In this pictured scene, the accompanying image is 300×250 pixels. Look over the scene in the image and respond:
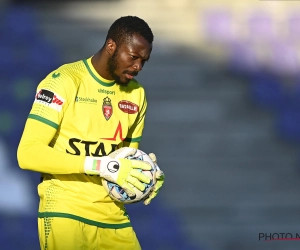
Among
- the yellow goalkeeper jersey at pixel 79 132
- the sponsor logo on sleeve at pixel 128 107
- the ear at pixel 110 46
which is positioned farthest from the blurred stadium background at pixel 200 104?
the ear at pixel 110 46

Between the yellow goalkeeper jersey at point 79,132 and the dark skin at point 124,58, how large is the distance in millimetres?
75

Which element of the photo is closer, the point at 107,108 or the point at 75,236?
the point at 75,236

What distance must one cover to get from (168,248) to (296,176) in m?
1.42

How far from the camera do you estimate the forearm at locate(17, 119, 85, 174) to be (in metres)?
3.87

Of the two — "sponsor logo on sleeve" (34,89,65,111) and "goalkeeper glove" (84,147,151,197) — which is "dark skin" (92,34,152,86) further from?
"goalkeeper glove" (84,147,151,197)

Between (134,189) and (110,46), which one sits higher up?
(110,46)

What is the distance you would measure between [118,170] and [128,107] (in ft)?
1.95

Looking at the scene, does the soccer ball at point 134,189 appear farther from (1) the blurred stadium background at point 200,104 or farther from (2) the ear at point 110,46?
(1) the blurred stadium background at point 200,104

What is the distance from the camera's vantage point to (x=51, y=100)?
3.96 metres

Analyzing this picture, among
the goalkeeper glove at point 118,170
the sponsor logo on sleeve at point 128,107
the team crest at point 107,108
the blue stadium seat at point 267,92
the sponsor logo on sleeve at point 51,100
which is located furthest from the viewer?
the blue stadium seat at point 267,92

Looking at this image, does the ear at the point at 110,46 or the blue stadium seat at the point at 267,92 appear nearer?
the ear at the point at 110,46

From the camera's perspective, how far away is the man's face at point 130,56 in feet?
13.4

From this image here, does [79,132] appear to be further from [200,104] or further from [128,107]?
[200,104]

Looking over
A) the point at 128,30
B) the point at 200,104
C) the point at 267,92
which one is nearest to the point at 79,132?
the point at 128,30
